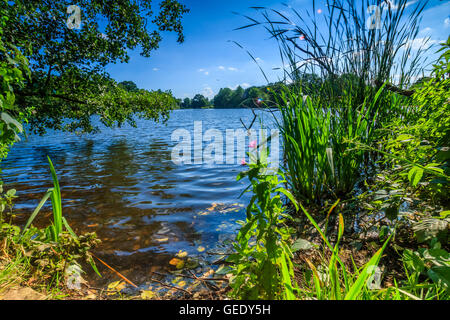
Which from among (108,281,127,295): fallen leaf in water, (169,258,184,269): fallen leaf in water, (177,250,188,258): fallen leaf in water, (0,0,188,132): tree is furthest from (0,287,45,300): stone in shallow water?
(0,0,188,132): tree

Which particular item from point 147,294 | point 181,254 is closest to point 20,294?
point 147,294

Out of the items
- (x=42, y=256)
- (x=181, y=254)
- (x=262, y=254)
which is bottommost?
(x=181, y=254)

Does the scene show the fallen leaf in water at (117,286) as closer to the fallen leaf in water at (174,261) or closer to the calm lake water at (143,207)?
the calm lake water at (143,207)

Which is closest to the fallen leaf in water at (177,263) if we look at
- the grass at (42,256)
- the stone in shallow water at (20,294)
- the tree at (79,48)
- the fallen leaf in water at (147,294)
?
the fallen leaf in water at (147,294)

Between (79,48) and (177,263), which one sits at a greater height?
(79,48)

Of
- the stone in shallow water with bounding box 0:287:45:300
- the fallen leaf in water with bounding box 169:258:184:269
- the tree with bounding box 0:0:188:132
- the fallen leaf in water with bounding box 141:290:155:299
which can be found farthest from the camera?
the tree with bounding box 0:0:188:132

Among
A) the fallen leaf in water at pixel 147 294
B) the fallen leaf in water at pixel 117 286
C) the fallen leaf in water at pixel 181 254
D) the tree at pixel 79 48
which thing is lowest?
the fallen leaf in water at pixel 181 254

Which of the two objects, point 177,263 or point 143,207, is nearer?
point 177,263

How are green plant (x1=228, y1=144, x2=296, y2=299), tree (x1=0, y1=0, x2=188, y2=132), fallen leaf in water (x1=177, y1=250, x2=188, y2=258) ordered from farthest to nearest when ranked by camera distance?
tree (x1=0, y1=0, x2=188, y2=132) < fallen leaf in water (x1=177, y1=250, x2=188, y2=258) < green plant (x1=228, y1=144, x2=296, y2=299)

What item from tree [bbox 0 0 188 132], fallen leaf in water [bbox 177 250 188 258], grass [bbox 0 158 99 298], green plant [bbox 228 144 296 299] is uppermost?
tree [bbox 0 0 188 132]

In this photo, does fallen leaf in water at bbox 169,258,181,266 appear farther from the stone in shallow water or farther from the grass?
the stone in shallow water

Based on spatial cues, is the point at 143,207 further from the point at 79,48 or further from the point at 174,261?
the point at 79,48

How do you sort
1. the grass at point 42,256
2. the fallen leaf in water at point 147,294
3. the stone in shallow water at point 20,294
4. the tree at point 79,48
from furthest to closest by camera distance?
1. the tree at point 79,48
2. the fallen leaf in water at point 147,294
3. the grass at point 42,256
4. the stone in shallow water at point 20,294

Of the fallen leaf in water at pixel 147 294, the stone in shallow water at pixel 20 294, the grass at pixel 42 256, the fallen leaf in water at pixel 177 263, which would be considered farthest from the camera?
the fallen leaf in water at pixel 177 263
